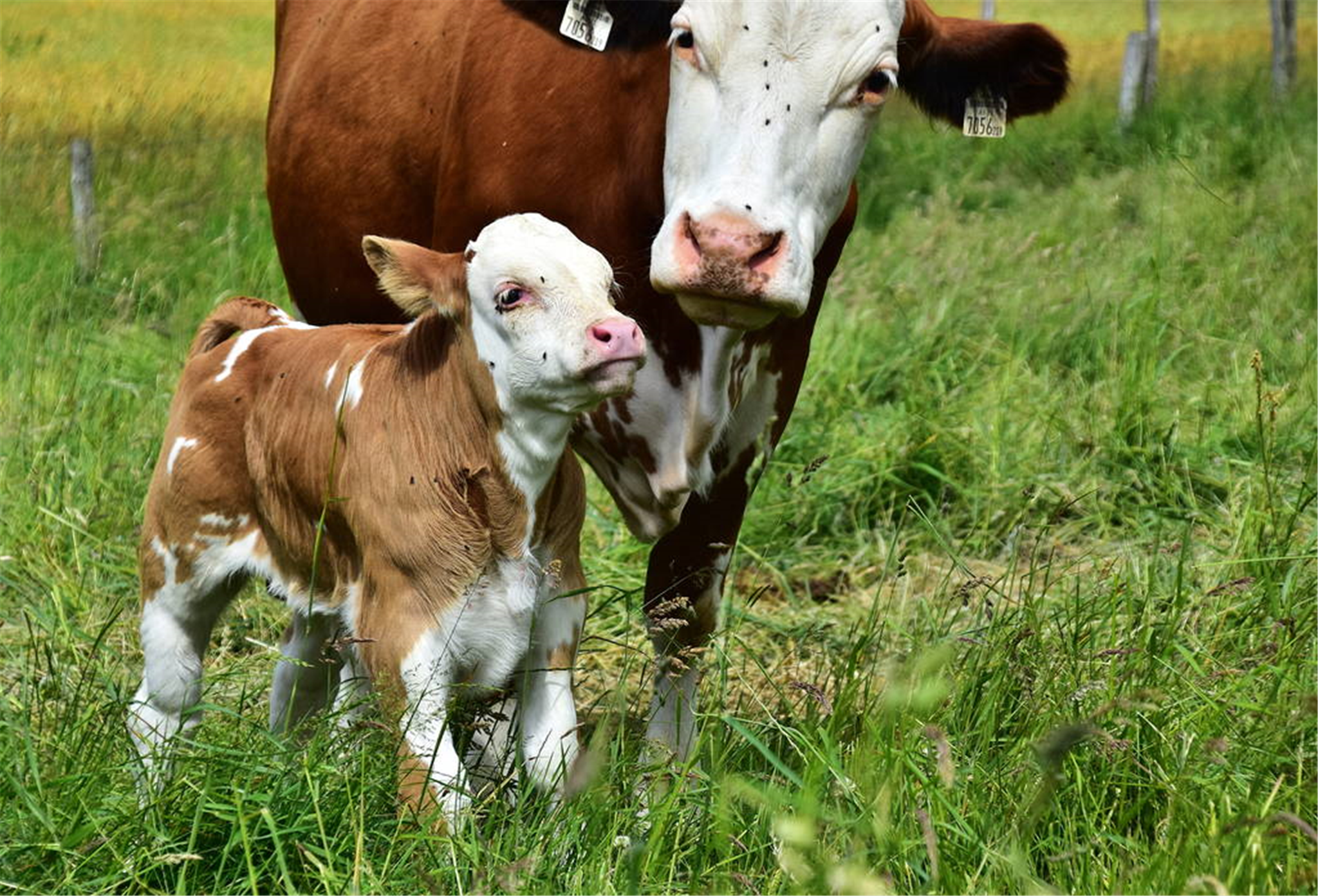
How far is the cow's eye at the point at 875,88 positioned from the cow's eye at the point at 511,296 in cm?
92

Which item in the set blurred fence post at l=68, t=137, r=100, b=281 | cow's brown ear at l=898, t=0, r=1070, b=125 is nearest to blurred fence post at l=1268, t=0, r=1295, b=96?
blurred fence post at l=68, t=137, r=100, b=281

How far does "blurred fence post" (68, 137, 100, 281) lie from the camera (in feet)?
27.4

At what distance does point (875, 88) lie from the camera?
365 cm

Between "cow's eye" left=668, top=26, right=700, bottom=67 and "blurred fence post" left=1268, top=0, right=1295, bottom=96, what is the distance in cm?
1100

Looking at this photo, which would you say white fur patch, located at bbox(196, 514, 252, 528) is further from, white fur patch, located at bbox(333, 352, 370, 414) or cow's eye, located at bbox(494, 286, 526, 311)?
cow's eye, located at bbox(494, 286, 526, 311)

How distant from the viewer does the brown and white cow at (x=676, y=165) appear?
339 centimetres

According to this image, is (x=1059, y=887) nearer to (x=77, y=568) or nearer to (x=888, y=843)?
(x=888, y=843)

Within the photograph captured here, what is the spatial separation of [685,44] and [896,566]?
1.76 m

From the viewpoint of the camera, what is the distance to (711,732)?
3078 millimetres

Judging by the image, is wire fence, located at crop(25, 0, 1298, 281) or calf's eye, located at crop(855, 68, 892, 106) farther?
wire fence, located at crop(25, 0, 1298, 281)

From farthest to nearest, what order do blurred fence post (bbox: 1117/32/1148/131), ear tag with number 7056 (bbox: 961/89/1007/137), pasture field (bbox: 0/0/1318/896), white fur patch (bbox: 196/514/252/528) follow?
blurred fence post (bbox: 1117/32/1148/131) → ear tag with number 7056 (bbox: 961/89/1007/137) → white fur patch (bbox: 196/514/252/528) → pasture field (bbox: 0/0/1318/896)

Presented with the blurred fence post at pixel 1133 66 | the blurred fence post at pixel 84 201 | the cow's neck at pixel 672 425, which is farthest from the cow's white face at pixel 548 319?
the blurred fence post at pixel 1133 66

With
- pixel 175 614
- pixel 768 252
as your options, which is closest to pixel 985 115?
pixel 768 252

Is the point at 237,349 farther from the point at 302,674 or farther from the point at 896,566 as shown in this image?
the point at 896,566
